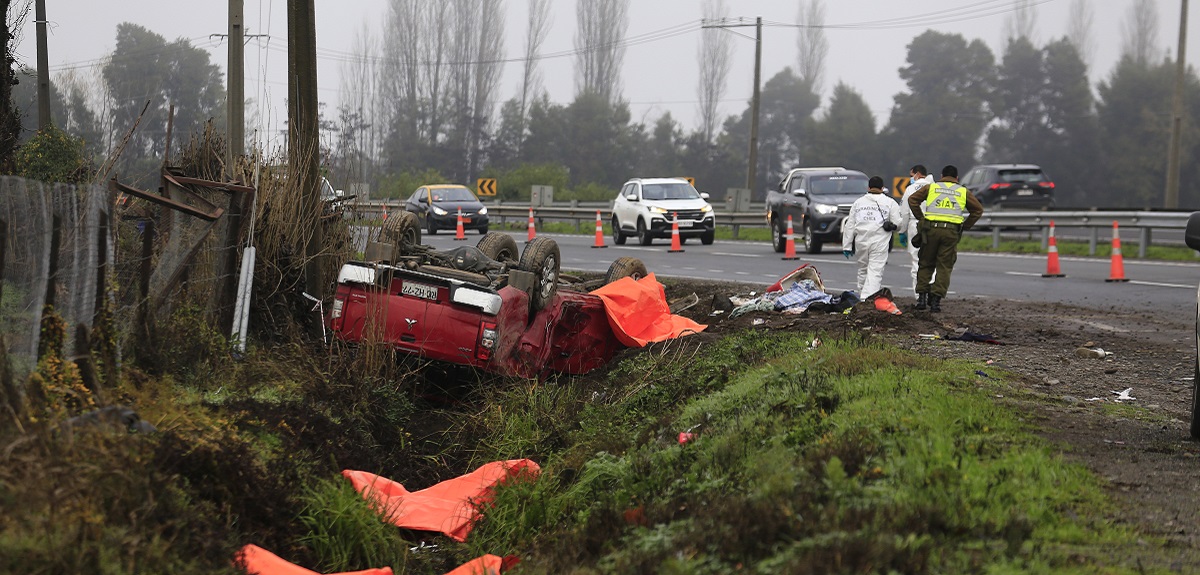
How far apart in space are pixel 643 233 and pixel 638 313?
60.9 feet

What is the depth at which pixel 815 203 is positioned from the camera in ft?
86.5

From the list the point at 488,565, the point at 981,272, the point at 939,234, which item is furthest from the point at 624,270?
the point at 981,272

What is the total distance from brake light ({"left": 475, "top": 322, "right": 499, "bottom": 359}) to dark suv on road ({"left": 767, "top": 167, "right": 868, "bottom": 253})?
16827 mm

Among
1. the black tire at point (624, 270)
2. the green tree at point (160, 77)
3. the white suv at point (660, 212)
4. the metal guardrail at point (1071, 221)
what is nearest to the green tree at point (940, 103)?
the metal guardrail at point (1071, 221)

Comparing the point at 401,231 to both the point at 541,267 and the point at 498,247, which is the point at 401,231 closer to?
the point at 541,267

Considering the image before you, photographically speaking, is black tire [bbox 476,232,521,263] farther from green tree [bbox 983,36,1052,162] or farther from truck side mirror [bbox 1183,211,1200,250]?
green tree [bbox 983,36,1052,162]

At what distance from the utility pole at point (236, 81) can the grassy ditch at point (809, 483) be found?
10.9 m

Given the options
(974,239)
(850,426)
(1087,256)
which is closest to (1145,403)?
(850,426)

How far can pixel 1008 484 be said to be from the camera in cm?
517

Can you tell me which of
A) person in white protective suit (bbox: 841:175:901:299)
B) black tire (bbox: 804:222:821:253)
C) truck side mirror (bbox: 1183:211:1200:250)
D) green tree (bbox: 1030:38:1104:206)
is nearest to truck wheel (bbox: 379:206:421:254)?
person in white protective suit (bbox: 841:175:901:299)

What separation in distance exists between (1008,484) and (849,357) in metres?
3.58

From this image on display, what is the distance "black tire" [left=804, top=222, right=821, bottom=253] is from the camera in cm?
2639

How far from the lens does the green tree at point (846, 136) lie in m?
68.8

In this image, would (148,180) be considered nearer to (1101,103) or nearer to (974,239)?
(974,239)
